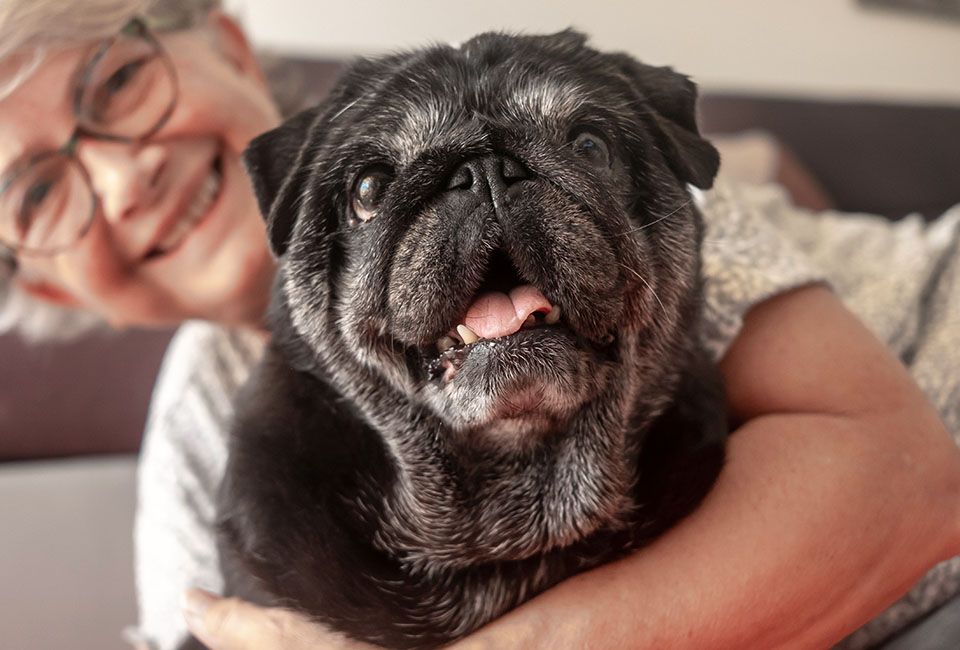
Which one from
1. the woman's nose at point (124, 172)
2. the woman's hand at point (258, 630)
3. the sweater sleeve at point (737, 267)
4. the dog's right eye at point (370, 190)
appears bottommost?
the woman's hand at point (258, 630)

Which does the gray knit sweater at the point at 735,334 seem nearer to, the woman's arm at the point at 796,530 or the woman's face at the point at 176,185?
the woman's arm at the point at 796,530

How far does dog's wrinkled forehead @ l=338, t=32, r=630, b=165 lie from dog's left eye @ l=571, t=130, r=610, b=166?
0.02 metres

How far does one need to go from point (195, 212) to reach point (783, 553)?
1016 mm

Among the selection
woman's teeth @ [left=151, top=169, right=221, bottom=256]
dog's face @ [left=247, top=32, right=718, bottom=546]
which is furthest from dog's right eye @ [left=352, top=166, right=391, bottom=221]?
woman's teeth @ [left=151, top=169, right=221, bottom=256]

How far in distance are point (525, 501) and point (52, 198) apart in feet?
3.01

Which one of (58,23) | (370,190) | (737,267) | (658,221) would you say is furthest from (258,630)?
(58,23)

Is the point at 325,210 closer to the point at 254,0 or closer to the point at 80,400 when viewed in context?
the point at 254,0

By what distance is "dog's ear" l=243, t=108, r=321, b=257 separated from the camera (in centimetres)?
81

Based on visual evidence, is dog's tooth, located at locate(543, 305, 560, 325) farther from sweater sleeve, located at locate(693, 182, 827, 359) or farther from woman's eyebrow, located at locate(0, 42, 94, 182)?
woman's eyebrow, located at locate(0, 42, 94, 182)

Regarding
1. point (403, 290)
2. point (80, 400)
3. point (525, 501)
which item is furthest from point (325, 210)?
point (80, 400)

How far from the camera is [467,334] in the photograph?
29.5 inches

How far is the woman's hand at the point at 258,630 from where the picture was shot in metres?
0.86

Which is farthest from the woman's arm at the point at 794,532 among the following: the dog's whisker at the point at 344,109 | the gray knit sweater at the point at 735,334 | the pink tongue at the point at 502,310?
the dog's whisker at the point at 344,109

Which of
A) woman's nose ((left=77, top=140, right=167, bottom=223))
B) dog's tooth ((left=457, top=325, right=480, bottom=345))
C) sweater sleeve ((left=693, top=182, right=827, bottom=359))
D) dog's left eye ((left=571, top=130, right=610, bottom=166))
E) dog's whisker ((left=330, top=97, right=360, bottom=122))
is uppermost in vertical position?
dog's whisker ((left=330, top=97, right=360, bottom=122))
